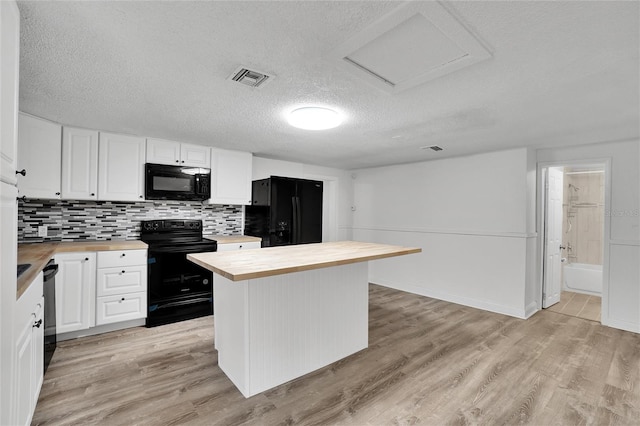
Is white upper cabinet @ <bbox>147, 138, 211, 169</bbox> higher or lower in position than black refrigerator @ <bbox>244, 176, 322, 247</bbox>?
higher

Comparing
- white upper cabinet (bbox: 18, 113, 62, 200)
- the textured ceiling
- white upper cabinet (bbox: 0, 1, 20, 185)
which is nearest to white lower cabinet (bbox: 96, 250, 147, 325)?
white upper cabinet (bbox: 18, 113, 62, 200)

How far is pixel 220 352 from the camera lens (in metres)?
2.40

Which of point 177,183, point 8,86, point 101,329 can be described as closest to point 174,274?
point 101,329

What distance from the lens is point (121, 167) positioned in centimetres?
335

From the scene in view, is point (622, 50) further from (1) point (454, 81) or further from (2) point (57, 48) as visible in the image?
(2) point (57, 48)

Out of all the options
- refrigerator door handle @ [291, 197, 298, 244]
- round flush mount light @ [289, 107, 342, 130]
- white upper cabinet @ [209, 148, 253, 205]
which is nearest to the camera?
round flush mount light @ [289, 107, 342, 130]

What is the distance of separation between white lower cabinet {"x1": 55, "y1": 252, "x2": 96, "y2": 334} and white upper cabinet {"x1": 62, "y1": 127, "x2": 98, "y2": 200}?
67cm

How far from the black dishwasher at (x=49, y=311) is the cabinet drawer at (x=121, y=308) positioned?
49 cm

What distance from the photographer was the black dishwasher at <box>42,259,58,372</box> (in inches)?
88.3

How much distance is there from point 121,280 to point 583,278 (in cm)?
676

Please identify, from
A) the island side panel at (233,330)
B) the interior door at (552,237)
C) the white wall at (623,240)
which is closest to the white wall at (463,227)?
A: the interior door at (552,237)

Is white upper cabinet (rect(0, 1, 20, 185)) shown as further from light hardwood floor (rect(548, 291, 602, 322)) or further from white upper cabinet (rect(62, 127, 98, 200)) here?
light hardwood floor (rect(548, 291, 602, 322))

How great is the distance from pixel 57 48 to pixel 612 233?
5208mm

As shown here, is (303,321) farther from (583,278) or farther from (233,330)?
(583,278)
